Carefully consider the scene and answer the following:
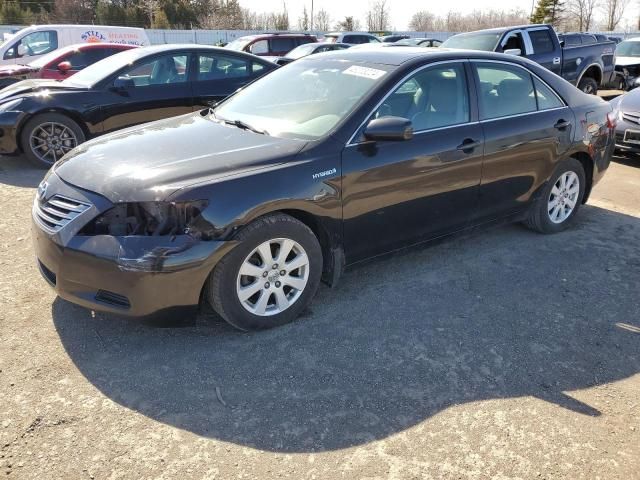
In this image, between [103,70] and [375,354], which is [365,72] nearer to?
[375,354]

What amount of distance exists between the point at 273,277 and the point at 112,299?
0.92m

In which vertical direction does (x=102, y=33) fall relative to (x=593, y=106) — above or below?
above

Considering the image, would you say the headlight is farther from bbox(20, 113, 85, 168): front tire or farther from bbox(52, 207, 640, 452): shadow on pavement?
bbox(52, 207, 640, 452): shadow on pavement

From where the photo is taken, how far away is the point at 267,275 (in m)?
3.20

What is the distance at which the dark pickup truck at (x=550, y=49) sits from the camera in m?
10.6

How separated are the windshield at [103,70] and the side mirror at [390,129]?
16.0 feet

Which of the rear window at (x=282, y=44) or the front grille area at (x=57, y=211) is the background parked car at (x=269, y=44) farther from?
the front grille area at (x=57, y=211)

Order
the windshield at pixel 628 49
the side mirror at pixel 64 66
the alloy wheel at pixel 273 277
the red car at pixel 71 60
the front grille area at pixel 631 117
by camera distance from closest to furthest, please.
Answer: the alloy wheel at pixel 273 277
the front grille area at pixel 631 117
the side mirror at pixel 64 66
the red car at pixel 71 60
the windshield at pixel 628 49

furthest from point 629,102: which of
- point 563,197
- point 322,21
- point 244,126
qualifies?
point 322,21

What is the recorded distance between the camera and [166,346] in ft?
10.2

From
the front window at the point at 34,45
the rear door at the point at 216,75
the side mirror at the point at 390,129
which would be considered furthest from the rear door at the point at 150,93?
the front window at the point at 34,45

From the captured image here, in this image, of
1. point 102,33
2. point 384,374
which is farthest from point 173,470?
point 102,33

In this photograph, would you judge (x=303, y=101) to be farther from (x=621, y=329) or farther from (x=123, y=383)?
(x=621, y=329)

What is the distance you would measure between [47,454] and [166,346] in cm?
90
